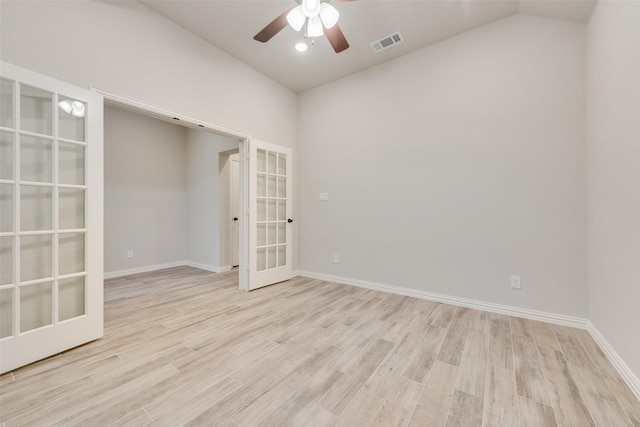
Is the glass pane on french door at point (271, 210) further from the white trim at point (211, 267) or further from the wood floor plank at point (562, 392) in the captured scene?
the wood floor plank at point (562, 392)

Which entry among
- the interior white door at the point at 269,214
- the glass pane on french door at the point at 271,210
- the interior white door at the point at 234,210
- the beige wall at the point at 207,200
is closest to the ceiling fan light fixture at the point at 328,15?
the interior white door at the point at 269,214

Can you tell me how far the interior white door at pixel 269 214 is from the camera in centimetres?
348

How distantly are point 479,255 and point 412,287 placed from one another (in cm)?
88

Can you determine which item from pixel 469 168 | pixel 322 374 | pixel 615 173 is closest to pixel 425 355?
pixel 322 374

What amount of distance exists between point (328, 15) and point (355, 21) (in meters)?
0.96

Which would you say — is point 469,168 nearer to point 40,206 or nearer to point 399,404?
point 399,404

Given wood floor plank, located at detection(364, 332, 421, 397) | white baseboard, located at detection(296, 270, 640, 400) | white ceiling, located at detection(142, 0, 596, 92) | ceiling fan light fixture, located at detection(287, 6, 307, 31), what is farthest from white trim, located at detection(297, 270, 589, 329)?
ceiling fan light fixture, located at detection(287, 6, 307, 31)

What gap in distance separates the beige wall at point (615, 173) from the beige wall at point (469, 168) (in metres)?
0.18

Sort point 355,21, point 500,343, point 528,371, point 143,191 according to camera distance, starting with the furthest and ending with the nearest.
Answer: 1. point 143,191
2. point 355,21
3. point 500,343
4. point 528,371

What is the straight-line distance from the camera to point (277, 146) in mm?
3895

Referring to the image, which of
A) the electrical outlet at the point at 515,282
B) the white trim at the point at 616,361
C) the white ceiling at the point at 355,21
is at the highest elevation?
the white ceiling at the point at 355,21

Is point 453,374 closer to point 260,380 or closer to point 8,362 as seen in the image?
point 260,380

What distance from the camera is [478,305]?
9.24 ft

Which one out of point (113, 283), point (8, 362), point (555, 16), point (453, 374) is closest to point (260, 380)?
point (453, 374)
